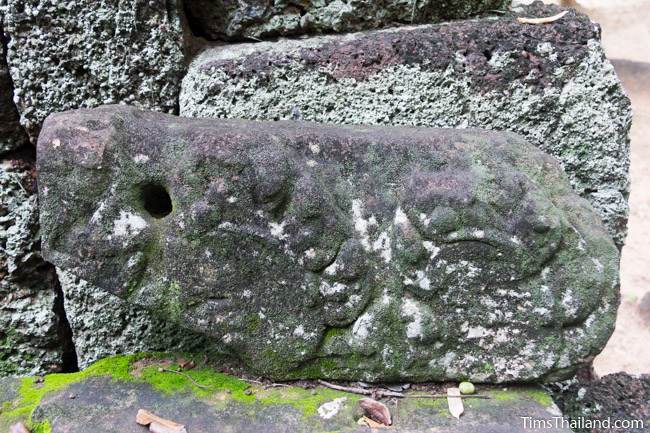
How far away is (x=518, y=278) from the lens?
3.60 ft

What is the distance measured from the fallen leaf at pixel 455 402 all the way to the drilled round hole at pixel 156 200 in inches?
24.5

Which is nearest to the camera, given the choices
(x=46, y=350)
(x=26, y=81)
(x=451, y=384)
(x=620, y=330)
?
(x=451, y=384)

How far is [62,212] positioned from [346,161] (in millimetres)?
503

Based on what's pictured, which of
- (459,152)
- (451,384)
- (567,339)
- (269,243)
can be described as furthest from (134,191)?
(567,339)

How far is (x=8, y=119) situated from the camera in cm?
140

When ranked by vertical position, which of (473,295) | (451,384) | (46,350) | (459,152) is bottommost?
(46,350)

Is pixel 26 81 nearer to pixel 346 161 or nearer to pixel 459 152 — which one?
pixel 346 161

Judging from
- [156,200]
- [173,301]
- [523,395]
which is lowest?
[523,395]

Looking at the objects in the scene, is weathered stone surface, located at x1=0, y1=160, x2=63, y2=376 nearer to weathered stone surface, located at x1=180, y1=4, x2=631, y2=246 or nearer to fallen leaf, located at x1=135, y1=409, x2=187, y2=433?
weathered stone surface, located at x1=180, y1=4, x2=631, y2=246

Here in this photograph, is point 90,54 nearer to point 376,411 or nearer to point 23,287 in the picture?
point 23,287

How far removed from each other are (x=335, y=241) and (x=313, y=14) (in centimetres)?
60

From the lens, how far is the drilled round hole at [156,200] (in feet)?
3.59

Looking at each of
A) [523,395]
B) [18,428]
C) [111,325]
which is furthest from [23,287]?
[523,395]

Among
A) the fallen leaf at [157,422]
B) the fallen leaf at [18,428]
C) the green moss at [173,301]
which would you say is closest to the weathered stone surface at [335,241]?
the green moss at [173,301]
